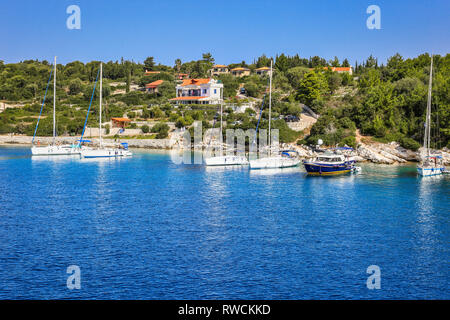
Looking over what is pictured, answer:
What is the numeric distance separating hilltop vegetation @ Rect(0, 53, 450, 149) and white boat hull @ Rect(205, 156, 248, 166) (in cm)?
1820

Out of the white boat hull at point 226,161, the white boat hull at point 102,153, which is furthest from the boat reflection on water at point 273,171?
the white boat hull at point 102,153

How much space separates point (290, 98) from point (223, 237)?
242 feet

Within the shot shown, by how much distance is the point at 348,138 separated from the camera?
252ft

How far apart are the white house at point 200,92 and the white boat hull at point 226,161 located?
50.6m

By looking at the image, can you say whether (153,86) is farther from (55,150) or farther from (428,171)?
(428,171)

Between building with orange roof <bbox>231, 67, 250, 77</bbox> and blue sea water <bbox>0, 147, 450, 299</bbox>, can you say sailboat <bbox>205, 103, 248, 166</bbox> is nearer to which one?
blue sea water <bbox>0, 147, 450, 299</bbox>

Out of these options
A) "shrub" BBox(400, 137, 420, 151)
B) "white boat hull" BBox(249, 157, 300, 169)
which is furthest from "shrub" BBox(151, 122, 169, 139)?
"shrub" BBox(400, 137, 420, 151)

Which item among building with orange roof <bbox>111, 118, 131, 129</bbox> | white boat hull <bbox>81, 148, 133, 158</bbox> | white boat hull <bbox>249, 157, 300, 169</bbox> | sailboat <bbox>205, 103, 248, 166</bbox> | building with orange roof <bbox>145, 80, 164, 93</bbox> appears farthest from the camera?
building with orange roof <bbox>145, 80, 164, 93</bbox>

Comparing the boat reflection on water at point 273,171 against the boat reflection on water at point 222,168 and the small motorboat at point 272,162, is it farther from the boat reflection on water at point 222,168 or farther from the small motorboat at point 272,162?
the boat reflection on water at point 222,168

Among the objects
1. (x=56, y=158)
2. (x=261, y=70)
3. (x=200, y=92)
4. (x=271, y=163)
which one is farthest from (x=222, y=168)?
(x=261, y=70)

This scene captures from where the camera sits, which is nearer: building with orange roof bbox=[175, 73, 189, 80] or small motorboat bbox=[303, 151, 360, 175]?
small motorboat bbox=[303, 151, 360, 175]

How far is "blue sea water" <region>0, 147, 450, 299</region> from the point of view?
23078mm

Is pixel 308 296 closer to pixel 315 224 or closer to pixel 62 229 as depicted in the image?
pixel 315 224

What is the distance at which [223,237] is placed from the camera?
31156mm
